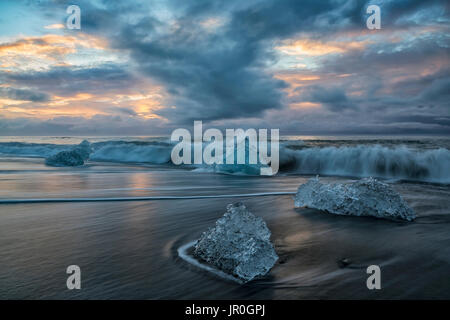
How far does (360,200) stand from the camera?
372 centimetres

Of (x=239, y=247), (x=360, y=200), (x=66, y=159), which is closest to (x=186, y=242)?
(x=239, y=247)

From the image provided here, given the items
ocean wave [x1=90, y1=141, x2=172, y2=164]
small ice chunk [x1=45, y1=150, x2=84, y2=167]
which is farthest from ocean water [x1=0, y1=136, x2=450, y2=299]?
ocean wave [x1=90, y1=141, x2=172, y2=164]

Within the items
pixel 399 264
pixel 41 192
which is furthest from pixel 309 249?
pixel 41 192

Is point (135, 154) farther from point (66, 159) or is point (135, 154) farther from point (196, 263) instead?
point (196, 263)

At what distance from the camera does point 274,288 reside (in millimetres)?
1854

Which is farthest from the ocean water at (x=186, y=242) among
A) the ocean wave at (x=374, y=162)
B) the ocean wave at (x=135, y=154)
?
the ocean wave at (x=135, y=154)

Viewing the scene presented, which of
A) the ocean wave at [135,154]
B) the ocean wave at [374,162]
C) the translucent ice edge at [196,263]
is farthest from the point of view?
the ocean wave at [135,154]

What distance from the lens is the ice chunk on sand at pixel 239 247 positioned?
2.04 meters

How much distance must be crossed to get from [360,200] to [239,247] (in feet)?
7.40

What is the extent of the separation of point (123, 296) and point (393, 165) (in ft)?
35.9

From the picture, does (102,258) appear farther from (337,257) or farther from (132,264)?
(337,257)

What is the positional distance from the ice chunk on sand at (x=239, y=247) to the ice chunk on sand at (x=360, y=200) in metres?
1.77

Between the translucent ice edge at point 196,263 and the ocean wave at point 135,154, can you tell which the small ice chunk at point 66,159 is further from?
the translucent ice edge at point 196,263

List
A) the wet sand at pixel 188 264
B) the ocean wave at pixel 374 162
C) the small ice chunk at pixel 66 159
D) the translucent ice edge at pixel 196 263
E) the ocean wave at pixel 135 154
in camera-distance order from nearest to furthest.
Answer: the wet sand at pixel 188 264 < the translucent ice edge at pixel 196 263 < the ocean wave at pixel 374 162 < the small ice chunk at pixel 66 159 < the ocean wave at pixel 135 154
